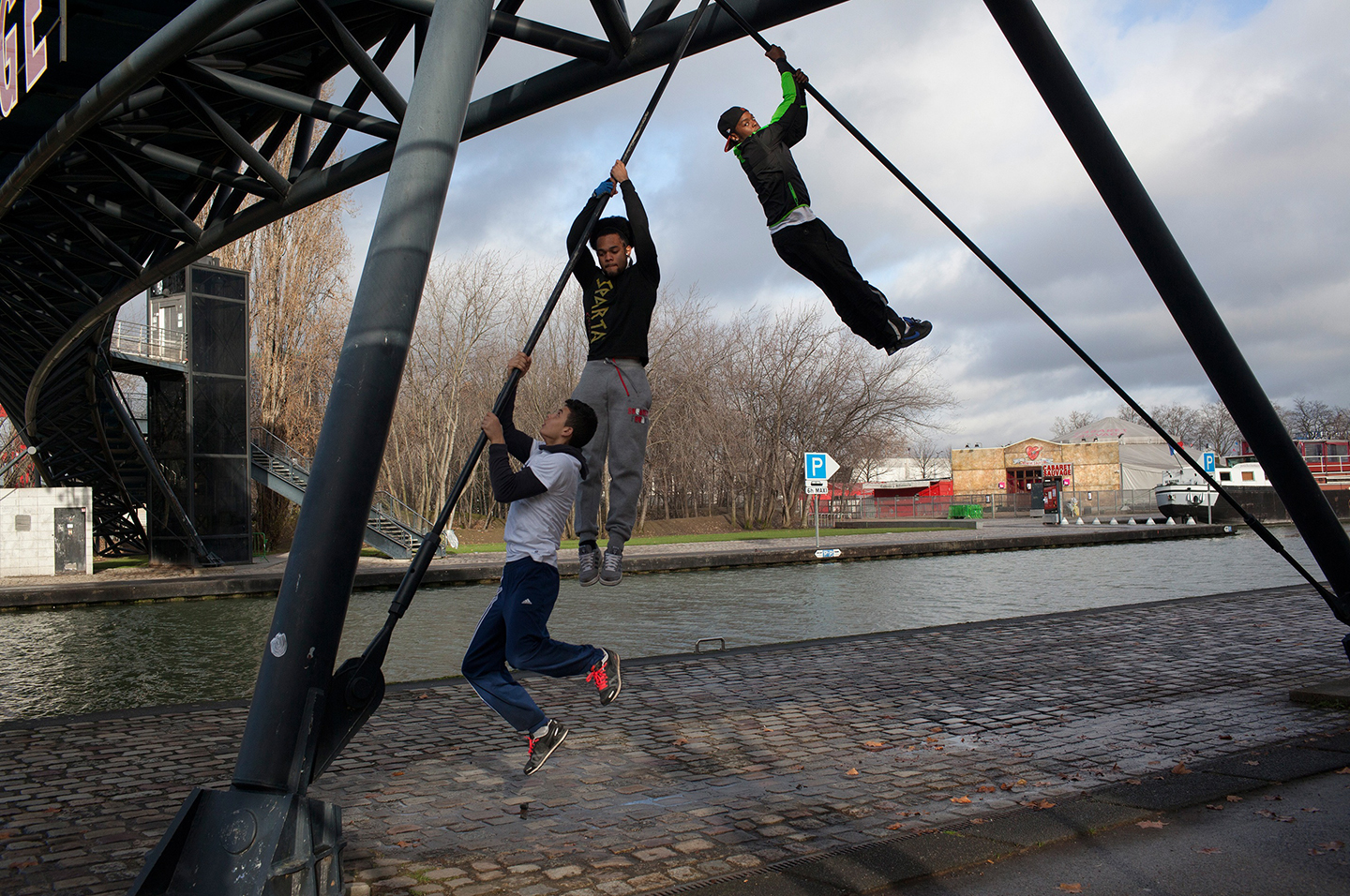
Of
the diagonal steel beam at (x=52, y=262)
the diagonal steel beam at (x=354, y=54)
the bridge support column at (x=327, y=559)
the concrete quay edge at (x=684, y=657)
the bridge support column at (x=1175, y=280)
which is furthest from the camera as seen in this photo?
the diagonal steel beam at (x=52, y=262)

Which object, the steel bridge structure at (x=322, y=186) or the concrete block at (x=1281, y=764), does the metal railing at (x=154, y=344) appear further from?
the concrete block at (x=1281, y=764)

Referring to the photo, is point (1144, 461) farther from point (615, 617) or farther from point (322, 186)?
point (322, 186)

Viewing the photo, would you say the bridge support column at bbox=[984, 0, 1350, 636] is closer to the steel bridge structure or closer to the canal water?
the steel bridge structure

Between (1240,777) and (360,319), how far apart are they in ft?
17.5

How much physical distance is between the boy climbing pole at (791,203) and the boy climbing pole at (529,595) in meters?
1.71

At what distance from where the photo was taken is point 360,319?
12.6 ft

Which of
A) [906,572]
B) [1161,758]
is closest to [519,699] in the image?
[1161,758]

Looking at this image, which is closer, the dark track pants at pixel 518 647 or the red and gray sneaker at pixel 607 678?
the dark track pants at pixel 518 647

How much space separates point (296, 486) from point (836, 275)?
29.2m

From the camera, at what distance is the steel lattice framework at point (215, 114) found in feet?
20.4

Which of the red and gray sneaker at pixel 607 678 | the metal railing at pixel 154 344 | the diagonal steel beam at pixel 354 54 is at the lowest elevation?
the red and gray sneaker at pixel 607 678

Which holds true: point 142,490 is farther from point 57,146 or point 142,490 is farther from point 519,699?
point 519,699

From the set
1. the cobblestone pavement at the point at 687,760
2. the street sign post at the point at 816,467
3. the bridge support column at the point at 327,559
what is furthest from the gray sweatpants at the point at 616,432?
the street sign post at the point at 816,467

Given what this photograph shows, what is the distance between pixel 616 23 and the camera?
588cm
